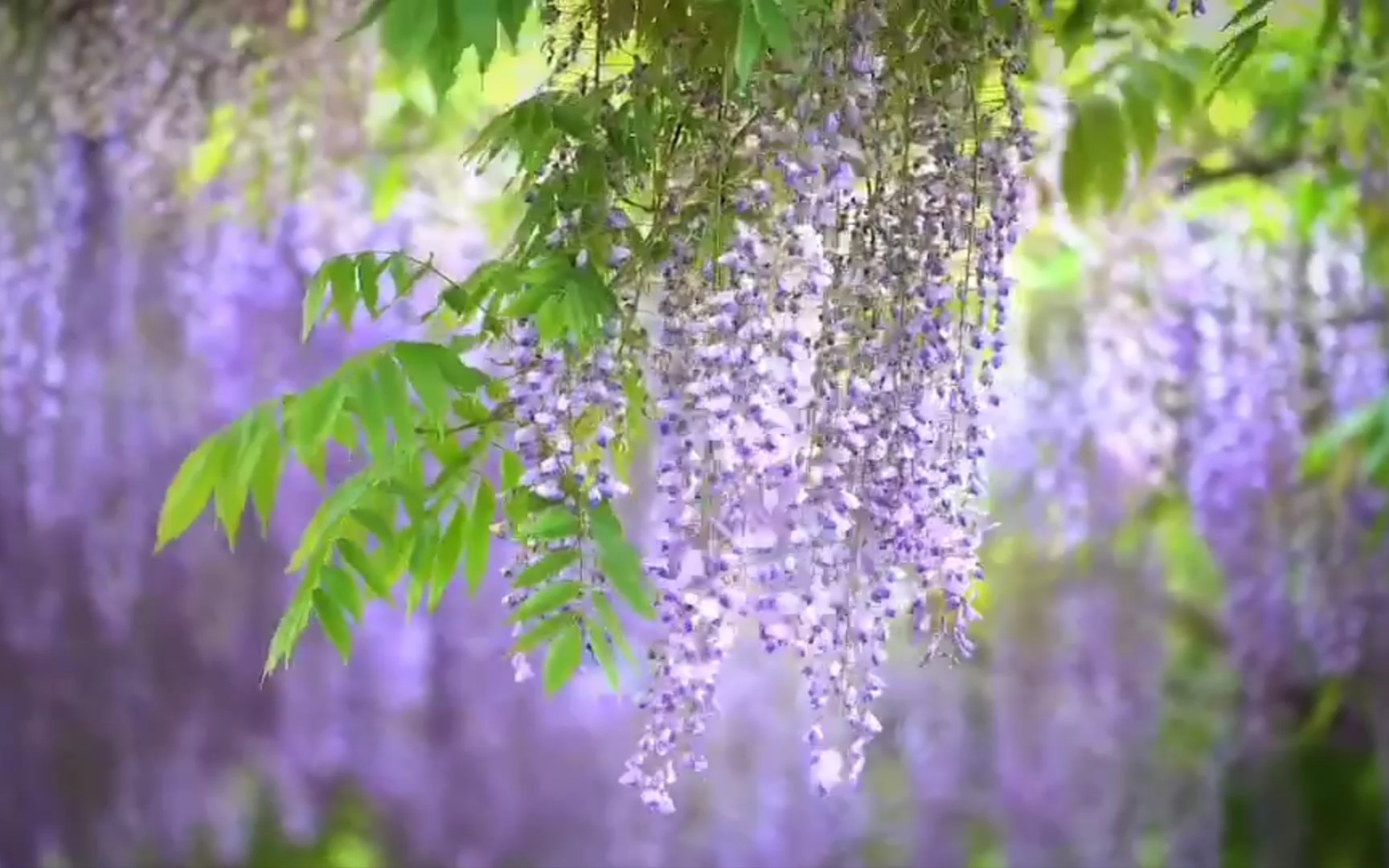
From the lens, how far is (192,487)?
97 centimetres

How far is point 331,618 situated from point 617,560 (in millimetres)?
240

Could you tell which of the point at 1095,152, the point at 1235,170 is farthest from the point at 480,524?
the point at 1235,170

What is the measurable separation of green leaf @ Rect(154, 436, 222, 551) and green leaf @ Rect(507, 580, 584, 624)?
Answer: 253 mm

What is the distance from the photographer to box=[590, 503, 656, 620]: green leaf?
909mm

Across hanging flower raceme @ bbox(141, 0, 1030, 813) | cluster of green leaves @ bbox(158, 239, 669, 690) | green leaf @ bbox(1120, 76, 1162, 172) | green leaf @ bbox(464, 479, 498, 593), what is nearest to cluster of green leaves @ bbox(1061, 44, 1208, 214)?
green leaf @ bbox(1120, 76, 1162, 172)

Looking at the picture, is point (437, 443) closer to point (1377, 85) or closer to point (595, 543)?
point (595, 543)

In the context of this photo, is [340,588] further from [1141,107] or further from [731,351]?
[1141,107]

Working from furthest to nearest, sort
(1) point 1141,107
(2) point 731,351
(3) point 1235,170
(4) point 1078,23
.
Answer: (3) point 1235,170, (1) point 1141,107, (4) point 1078,23, (2) point 731,351

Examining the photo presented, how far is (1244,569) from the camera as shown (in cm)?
155

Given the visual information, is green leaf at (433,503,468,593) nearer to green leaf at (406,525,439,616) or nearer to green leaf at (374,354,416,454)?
green leaf at (406,525,439,616)

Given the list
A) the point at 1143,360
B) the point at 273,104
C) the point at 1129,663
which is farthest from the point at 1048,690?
the point at 273,104

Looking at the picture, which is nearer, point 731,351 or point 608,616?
point 731,351

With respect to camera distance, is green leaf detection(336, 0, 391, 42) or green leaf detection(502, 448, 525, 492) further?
green leaf detection(502, 448, 525, 492)

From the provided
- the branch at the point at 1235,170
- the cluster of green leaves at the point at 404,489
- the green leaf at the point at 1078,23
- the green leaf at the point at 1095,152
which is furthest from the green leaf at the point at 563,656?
the branch at the point at 1235,170
